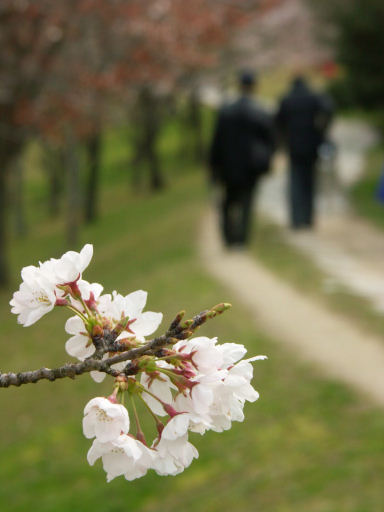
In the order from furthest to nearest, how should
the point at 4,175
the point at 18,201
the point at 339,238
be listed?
1. the point at 18,201
2. the point at 4,175
3. the point at 339,238

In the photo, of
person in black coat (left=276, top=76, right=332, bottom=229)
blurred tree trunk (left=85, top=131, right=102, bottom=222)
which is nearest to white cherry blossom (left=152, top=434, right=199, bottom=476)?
person in black coat (left=276, top=76, right=332, bottom=229)

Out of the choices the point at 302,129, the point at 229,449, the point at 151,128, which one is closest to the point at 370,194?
the point at 302,129

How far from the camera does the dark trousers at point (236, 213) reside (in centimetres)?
1352

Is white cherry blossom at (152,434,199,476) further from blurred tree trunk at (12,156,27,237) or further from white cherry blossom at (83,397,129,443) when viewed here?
blurred tree trunk at (12,156,27,237)

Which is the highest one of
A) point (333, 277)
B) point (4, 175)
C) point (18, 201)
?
point (4, 175)

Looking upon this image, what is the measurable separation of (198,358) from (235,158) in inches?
449

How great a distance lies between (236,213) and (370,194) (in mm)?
6571

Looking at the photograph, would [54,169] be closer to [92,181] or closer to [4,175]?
[92,181]

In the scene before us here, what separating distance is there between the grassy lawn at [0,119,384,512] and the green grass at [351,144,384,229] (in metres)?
5.85

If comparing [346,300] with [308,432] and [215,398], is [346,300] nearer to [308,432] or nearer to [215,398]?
[308,432]

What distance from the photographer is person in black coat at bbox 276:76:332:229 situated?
13891 millimetres

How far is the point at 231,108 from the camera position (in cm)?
1262

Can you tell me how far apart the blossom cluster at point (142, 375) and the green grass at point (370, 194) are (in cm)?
1458

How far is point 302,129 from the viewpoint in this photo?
14125 mm
